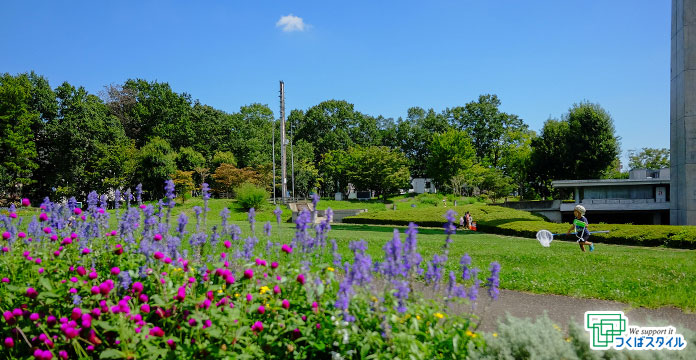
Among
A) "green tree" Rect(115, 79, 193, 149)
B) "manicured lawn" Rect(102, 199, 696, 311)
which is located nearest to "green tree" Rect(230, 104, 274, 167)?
"green tree" Rect(115, 79, 193, 149)

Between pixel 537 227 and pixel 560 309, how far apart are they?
51.7ft

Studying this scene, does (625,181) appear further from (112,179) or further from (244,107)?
(244,107)

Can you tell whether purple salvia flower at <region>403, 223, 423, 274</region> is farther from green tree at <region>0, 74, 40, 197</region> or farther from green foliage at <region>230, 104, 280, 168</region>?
green foliage at <region>230, 104, 280, 168</region>

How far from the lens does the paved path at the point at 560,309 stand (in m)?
5.21

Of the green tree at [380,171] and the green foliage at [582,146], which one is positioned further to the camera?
the green tree at [380,171]

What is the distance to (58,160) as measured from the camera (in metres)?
39.1

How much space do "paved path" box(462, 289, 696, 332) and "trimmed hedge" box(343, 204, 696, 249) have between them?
18.8 feet

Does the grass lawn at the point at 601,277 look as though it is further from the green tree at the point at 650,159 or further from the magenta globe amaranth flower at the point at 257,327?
the green tree at the point at 650,159

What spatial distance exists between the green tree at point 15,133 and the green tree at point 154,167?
7.97 meters

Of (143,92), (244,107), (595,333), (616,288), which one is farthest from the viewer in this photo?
(244,107)

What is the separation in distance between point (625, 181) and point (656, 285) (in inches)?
1104

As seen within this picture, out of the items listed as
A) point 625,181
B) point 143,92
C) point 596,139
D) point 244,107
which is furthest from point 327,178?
point 625,181

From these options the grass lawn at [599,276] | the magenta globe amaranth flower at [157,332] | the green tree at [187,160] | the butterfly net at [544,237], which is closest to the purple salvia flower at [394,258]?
the magenta globe amaranth flower at [157,332]

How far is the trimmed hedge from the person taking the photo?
16.3 meters
